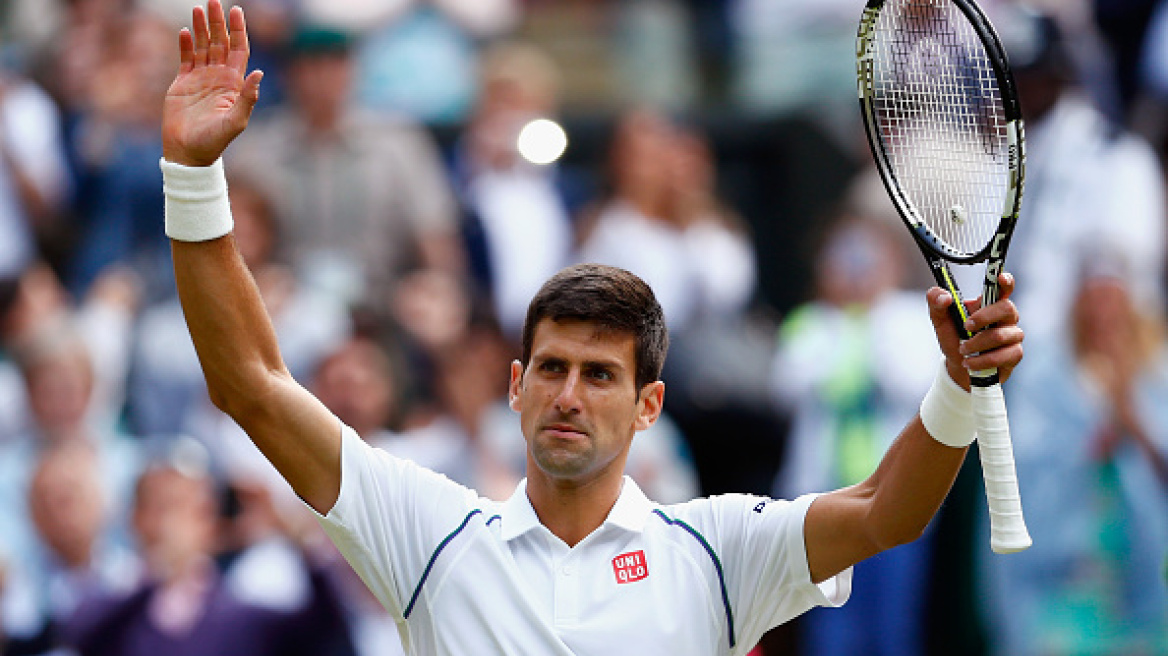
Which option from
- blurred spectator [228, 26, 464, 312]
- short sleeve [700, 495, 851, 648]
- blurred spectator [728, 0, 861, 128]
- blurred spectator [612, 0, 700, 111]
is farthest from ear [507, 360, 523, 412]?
blurred spectator [612, 0, 700, 111]

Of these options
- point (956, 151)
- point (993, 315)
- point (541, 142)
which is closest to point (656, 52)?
point (541, 142)

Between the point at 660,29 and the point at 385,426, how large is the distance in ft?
12.4

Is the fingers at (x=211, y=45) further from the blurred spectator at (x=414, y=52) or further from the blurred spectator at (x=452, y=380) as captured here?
the blurred spectator at (x=414, y=52)

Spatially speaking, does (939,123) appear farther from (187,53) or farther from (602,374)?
(187,53)

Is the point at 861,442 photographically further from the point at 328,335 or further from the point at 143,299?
the point at 143,299

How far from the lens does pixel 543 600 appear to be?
3.63 metres

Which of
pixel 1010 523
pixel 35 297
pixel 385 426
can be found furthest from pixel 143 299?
pixel 1010 523

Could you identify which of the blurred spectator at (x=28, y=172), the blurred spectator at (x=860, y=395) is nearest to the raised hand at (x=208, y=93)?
the blurred spectator at (x=860, y=395)

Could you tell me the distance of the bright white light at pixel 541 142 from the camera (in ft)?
32.5

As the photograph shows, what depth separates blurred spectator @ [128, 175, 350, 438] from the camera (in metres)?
8.94

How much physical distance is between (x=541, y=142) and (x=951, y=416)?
6.70 m

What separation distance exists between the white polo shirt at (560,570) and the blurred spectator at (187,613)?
4.67m

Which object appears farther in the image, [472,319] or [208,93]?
[472,319]

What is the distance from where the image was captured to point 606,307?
3.75 m
